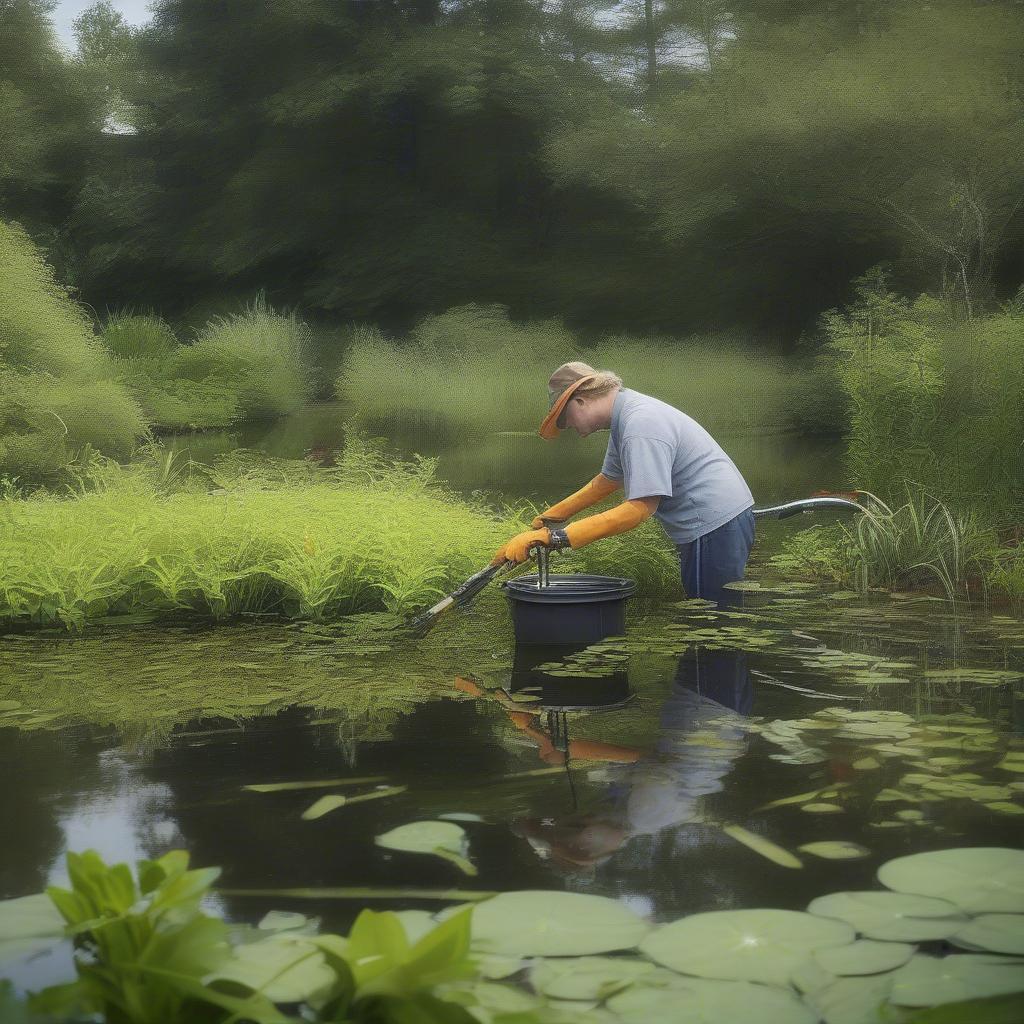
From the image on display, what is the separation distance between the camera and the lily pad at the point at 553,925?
67.0 inches

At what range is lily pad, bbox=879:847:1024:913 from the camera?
1.83 m

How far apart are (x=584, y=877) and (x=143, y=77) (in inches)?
302

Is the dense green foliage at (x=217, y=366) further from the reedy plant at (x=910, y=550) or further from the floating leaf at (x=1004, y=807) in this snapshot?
the floating leaf at (x=1004, y=807)

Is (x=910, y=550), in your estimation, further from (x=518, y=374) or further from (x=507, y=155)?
(x=507, y=155)

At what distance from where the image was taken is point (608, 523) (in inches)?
148

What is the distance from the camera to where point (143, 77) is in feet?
27.3

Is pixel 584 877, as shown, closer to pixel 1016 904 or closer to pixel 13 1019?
pixel 1016 904

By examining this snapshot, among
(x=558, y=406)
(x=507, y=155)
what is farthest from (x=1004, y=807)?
(x=507, y=155)

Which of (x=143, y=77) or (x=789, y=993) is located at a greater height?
(x=143, y=77)

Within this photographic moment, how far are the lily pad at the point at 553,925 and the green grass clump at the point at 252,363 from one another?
713 centimetres

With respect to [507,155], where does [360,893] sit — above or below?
below

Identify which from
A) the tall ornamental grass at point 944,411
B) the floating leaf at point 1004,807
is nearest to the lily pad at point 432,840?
the floating leaf at point 1004,807

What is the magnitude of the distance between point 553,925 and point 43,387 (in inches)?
276

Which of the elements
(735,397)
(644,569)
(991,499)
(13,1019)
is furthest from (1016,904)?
(735,397)
